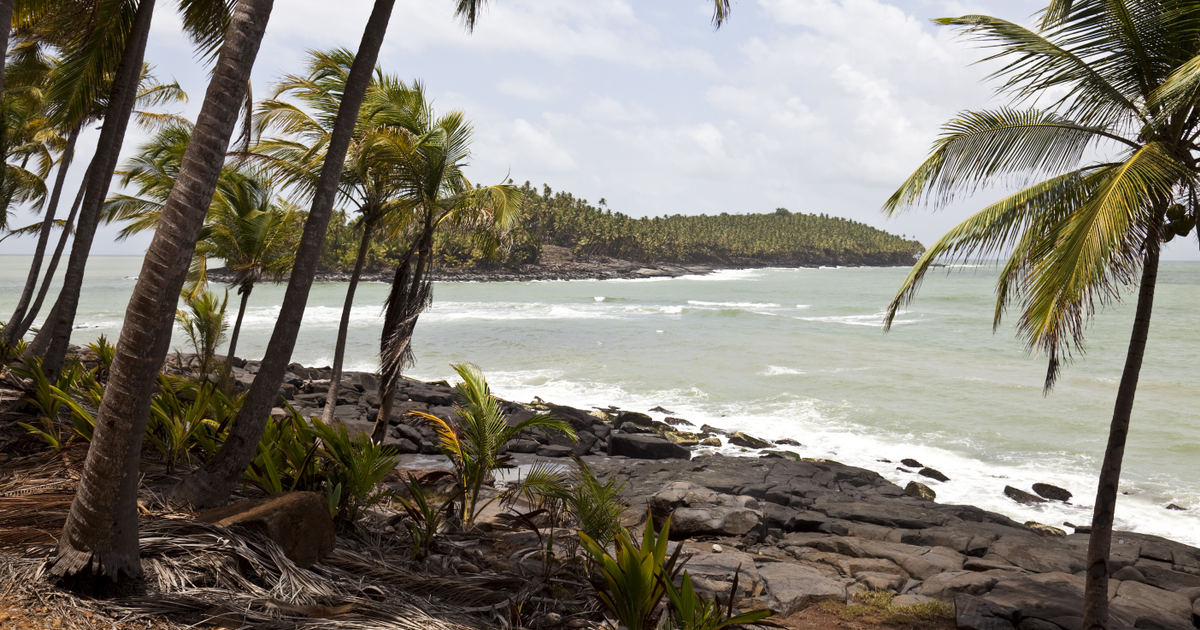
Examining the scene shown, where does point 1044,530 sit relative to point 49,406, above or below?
below

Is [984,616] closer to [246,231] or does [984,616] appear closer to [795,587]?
[795,587]

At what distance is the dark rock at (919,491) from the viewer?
11.2 metres

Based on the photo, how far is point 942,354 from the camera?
1043 inches

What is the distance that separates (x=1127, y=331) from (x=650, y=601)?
40.0 meters

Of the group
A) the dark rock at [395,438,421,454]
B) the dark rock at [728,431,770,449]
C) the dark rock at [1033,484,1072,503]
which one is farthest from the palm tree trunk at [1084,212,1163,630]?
the dark rock at [395,438,421,454]

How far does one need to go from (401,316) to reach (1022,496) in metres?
10.4

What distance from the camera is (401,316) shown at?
8852 mm

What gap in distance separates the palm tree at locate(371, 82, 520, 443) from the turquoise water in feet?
20.2

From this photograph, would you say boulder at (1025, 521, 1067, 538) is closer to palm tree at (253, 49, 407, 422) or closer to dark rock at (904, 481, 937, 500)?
dark rock at (904, 481, 937, 500)

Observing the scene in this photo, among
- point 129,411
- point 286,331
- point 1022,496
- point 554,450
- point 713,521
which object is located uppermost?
point 286,331

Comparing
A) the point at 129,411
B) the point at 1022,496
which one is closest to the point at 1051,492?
the point at 1022,496

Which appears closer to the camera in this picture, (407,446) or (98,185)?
(98,185)

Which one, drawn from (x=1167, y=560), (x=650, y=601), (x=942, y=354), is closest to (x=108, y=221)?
(x=650, y=601)

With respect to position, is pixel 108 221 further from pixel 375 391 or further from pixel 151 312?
pixel 151 312
